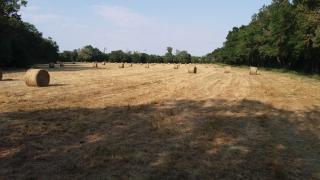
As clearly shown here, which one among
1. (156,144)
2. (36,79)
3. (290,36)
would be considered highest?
(290,36)

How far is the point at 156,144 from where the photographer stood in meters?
11.8

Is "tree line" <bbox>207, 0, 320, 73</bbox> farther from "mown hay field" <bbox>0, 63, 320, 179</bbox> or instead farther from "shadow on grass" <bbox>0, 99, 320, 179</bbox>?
"shadow on grass" <bbox>0, 99, 320, 179</bbox>

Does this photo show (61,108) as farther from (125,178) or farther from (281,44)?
(281,44)

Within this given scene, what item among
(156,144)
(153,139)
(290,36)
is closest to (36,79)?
(153,139)

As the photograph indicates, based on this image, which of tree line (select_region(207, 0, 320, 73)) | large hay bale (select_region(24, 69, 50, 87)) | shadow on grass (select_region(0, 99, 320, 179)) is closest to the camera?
shadow on grass (select_region(0, 99, 320, 179))

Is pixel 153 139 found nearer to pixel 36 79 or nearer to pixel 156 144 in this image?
pixel 156 144

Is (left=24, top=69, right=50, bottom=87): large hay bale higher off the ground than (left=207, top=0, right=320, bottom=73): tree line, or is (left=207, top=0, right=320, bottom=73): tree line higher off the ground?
(left=207, top=0, right=320, bottom=73): tree line

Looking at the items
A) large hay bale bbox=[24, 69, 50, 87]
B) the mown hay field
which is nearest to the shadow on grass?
the mown hay field

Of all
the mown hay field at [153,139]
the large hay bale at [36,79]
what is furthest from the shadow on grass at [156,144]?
the large hay bale at [36,79]

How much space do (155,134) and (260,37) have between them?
8204 cm

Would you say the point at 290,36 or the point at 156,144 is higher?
the point at 290,36

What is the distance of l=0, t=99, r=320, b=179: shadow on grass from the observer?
9.48 metres

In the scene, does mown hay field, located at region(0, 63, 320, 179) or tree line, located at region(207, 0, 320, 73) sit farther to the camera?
tree line, located at region(207, 0, 320, 73)

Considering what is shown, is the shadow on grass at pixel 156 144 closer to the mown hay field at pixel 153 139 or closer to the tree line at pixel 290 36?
the mown hay field at pixel 153 139
